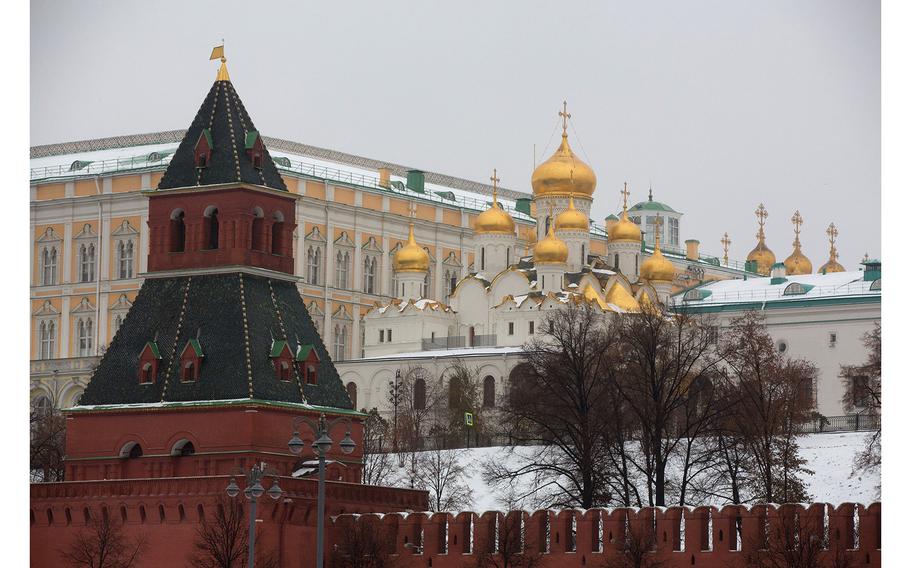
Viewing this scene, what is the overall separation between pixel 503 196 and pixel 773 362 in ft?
142

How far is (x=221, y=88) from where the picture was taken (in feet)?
204

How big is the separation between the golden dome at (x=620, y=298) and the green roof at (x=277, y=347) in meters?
42.2

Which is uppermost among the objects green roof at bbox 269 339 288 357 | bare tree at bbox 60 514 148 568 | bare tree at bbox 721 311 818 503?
green roof at bbox 269 339 288 357

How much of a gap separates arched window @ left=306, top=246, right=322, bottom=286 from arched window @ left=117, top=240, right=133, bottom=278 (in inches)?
304

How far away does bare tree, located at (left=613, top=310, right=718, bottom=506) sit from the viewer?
7000cm

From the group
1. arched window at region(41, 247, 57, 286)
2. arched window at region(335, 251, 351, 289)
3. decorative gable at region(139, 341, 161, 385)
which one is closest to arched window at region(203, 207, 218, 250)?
decorative gable at region(139, 341, 161, 385)

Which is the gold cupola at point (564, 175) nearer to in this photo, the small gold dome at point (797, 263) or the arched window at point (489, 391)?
the arched window at point (489, 391)

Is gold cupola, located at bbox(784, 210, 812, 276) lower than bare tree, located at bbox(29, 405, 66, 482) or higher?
higher

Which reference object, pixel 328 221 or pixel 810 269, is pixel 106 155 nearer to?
pixel 328 221

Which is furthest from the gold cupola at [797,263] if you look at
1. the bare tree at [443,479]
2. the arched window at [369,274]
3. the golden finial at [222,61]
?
the golden finial at [222,61]

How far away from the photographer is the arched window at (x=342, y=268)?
11281cm

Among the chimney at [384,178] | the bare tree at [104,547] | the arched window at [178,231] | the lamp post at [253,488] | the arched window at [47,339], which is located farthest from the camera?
the chimney at [384,178]

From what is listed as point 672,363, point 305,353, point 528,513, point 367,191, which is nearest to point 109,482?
point 305,353

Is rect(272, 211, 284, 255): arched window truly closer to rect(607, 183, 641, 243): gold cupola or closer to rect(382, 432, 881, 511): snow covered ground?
rect(382, 432, 881, 511): snow covered ground
